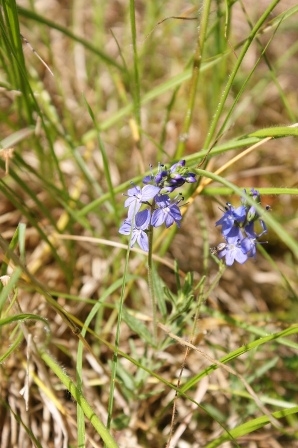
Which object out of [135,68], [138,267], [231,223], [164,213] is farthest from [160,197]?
[138,267]

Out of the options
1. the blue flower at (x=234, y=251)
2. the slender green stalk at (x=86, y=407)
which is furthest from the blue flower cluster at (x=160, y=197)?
the slender green stalk at (x=86, y=407)

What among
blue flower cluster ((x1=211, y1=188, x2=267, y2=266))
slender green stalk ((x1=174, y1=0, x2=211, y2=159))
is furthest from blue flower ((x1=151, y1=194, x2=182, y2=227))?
slender green stalk ((x1=174, y1=0, x2=211, y2=159))

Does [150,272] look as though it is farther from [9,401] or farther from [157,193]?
[9,401]

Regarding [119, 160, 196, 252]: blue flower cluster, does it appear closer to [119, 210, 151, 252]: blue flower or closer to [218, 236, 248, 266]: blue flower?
[119, 210, 151, 252]: blue flower

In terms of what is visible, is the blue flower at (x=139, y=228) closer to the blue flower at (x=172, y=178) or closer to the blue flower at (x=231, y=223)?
the blue flower at (x=172, y=178)

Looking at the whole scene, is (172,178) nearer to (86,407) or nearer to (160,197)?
(160,197)
